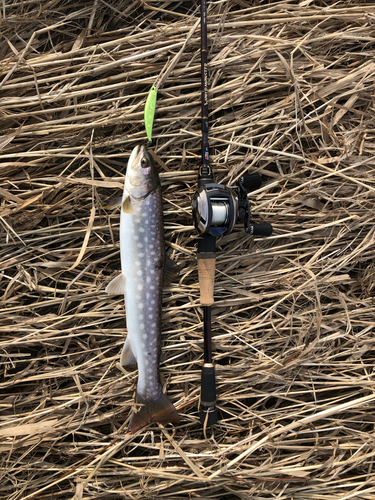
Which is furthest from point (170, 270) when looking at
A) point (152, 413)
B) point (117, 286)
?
point (152, 413)

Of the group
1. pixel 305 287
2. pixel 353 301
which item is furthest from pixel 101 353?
pixel 353 301

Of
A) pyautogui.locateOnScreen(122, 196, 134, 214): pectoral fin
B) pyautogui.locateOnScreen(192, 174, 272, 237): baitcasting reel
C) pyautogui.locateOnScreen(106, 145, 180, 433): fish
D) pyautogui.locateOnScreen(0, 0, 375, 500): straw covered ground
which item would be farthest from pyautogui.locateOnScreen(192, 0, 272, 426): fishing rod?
pyautogui.locateOnScreen(122, 196, 134, 214): pectoral fin

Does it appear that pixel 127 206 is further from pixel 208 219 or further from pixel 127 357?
pixel 127 357

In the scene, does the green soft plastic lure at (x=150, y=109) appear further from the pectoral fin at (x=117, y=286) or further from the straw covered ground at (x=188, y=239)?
the pectoral fin at (x=117, y=286)

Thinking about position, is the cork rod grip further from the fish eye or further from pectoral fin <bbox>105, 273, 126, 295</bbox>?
the fish eye

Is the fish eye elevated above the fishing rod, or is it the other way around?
the fish eye

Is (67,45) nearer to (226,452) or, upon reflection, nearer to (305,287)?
(305,287)

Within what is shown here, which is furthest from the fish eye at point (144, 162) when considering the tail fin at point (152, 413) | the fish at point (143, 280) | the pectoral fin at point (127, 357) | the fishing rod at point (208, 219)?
the tail fin at point (152, 413)
